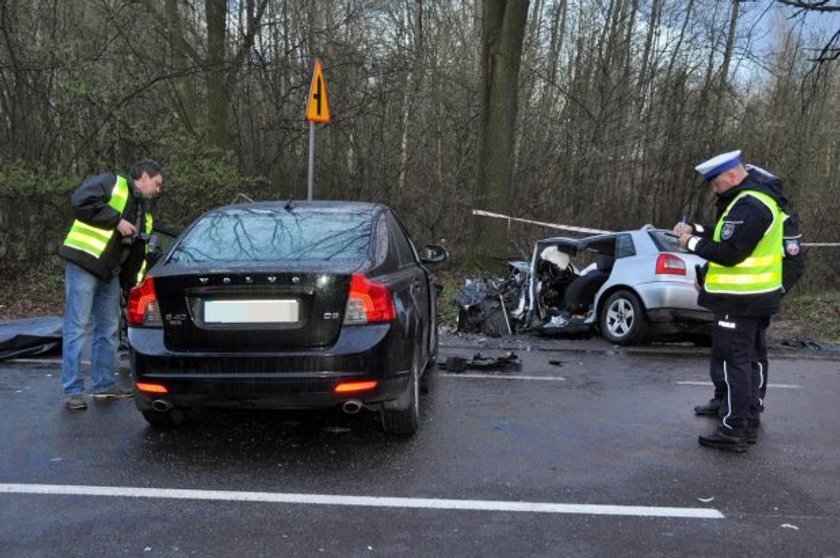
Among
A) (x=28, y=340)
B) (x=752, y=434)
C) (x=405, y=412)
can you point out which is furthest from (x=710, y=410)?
(x=28, y=340)

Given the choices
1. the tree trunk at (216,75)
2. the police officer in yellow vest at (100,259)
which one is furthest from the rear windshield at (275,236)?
the tree trunk at (216,75)

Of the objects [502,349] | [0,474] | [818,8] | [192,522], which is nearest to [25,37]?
[502,349]

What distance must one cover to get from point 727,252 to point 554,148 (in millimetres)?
14770

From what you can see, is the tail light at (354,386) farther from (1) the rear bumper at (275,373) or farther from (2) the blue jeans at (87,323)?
(2) the blue jeans at (87,323)

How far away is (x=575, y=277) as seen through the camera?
34.6ft

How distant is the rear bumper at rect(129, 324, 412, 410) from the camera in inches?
169

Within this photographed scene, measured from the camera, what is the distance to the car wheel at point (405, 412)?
4.72 metres

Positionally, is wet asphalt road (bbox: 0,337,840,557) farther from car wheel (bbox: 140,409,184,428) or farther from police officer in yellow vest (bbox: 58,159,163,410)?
police officer in yellow vest (bbox: 58,159,163,410)

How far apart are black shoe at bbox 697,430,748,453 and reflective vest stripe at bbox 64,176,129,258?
4312 millimetres

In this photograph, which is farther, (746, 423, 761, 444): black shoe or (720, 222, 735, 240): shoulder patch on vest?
(746, 423, 761, 444): black shoe

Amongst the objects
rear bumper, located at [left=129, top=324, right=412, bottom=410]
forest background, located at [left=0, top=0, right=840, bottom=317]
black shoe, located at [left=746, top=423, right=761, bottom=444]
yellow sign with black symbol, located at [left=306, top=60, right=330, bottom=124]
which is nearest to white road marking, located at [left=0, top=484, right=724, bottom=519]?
rear bumper, located at [left=129, top=324, right=412, bottom=410]

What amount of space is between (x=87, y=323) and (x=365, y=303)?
2.47m

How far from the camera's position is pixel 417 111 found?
17.5 metres

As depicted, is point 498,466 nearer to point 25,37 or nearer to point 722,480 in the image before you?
point 722,480
